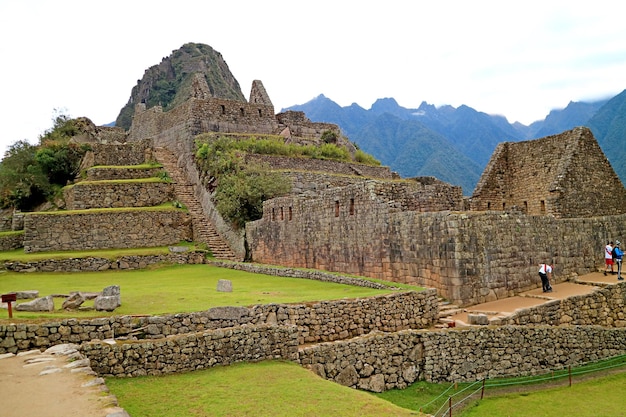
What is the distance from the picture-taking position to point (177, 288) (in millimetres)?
15641

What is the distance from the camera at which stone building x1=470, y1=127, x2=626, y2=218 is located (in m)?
22.9

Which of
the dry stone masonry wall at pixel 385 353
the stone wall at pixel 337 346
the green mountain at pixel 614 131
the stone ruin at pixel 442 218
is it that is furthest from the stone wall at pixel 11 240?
the green mountain at pixel 614 131

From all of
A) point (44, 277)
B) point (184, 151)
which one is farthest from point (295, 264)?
point (184, 151)

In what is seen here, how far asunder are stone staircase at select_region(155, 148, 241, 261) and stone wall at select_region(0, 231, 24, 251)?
8652mm

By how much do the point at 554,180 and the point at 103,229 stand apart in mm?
21877

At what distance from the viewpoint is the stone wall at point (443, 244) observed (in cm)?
1461

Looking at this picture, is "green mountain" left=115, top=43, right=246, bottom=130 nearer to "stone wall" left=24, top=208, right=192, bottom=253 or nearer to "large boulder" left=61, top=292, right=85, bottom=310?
"stone wall" left=24, top=208, right=192, bottom=253

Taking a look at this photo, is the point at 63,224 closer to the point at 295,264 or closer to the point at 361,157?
the point at 295,264

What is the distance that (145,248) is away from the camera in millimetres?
26531

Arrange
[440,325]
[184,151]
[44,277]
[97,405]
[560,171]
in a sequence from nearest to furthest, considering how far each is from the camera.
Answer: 1. [97,405]
2. [440,325]
3. [44,277]
4. [560,171]
5. [184,151]

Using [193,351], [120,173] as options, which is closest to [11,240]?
[120,173]

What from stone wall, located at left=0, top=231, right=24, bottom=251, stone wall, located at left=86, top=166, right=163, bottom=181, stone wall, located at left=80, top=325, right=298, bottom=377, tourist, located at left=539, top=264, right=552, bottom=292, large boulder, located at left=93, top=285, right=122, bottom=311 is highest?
stone wall, located at left=86, top=166, right=163, bottom=181

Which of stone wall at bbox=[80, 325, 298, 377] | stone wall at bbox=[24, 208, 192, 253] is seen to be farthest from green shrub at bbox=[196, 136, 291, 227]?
stone wall at bbox=[80, 325, 298, 377]

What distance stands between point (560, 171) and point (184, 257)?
58.7 feet
